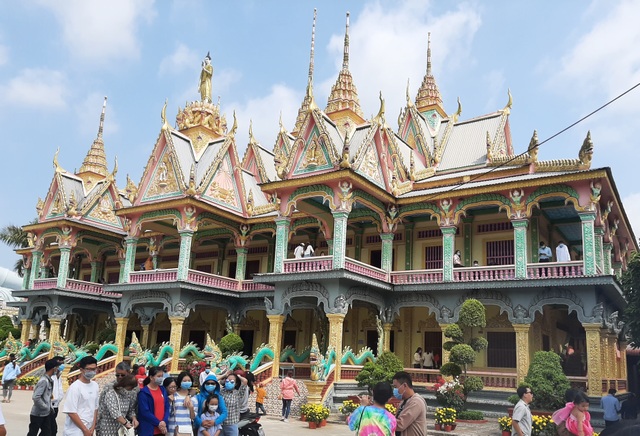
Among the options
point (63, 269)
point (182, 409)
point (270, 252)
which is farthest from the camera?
point (63, 269)

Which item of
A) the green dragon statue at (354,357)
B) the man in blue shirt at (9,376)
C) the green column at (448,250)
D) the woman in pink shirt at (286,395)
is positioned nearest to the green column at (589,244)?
the green column at (448,250)

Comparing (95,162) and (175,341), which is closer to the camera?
(175,341)

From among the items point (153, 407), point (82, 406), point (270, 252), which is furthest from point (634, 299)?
point (82, 406)

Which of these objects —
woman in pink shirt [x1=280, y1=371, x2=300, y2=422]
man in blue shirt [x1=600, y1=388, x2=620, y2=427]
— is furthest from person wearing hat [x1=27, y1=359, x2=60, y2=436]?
man in blue shirt [x1=600, y1=388, x2=620, y2=427]

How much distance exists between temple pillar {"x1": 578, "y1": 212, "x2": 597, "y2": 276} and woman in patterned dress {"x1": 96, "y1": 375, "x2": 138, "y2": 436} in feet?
53.6

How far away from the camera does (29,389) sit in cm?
2692

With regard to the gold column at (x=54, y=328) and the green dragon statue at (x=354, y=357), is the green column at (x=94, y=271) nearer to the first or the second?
the gold column at (x=54, y=328)

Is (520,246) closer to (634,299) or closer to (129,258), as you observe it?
(634,299)

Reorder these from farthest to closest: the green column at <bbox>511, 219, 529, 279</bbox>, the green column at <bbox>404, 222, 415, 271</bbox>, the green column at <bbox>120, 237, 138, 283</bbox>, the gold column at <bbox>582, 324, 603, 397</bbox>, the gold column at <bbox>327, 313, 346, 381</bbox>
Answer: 1. the green column at <bbox>120, 237, 138, 283</bbox>
2. the green column at <bbox>404, 222, 415, 271</bbox>
3. the gold column at <bbox>327, 313, 346, 381</bbox>
4. the green column at <bbox>511, 219, 529, 279</bbox>
5. the gold column at <bbox>582, 324, 603, 397</bbox>

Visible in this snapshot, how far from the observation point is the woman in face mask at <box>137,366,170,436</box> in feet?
25.0

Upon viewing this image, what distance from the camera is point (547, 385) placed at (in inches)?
658

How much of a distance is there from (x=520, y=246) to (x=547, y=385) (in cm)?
587

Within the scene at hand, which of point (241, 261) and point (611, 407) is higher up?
point (241, 261)

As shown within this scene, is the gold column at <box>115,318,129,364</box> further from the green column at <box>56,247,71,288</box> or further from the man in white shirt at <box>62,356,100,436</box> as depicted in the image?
the man in white shirt at <box>62,356,100,436</box>
